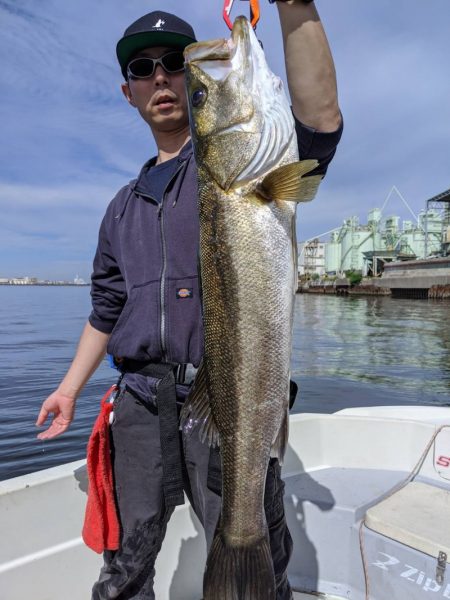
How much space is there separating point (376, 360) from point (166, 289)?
17.6 meters

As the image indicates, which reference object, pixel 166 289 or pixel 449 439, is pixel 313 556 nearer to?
pixel 449 439

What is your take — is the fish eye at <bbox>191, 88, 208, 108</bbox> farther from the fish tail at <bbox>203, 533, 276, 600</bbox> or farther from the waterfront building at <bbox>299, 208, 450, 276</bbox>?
the waterfront building at <bbox>299, 208, 450, 276</bbox>

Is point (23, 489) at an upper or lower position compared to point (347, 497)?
upper

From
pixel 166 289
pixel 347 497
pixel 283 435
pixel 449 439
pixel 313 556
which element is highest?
pixel 166 289

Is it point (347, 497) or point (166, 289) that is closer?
point (166, 289)

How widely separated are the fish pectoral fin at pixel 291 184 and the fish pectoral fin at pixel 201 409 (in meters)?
0.79

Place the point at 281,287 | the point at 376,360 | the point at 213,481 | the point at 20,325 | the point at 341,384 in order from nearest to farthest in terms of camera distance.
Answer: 1. the point at 281,287
2. the point at 213,481
3. the point at 341,384
4. the point at 376,360
5. the point at 20,325

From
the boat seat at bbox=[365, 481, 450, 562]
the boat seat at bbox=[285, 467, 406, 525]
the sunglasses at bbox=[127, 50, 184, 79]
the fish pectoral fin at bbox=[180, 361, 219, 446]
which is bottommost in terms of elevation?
the boat seat at bbox=[285, 467, 406, 525]

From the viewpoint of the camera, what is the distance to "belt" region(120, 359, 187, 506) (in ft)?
7.70

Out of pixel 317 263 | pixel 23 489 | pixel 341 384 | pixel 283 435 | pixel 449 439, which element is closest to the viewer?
pixel 283 435

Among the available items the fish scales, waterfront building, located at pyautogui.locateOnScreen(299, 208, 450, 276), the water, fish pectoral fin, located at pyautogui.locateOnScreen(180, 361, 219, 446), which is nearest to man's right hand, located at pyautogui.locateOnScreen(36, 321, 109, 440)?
fish pectoral fin, located at pyautogui.locateOnScreen(180, 361, 219, 446)

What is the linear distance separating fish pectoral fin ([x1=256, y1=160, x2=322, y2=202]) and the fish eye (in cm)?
48

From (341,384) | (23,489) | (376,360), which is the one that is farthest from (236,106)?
(376,360)

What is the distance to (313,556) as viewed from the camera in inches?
145
